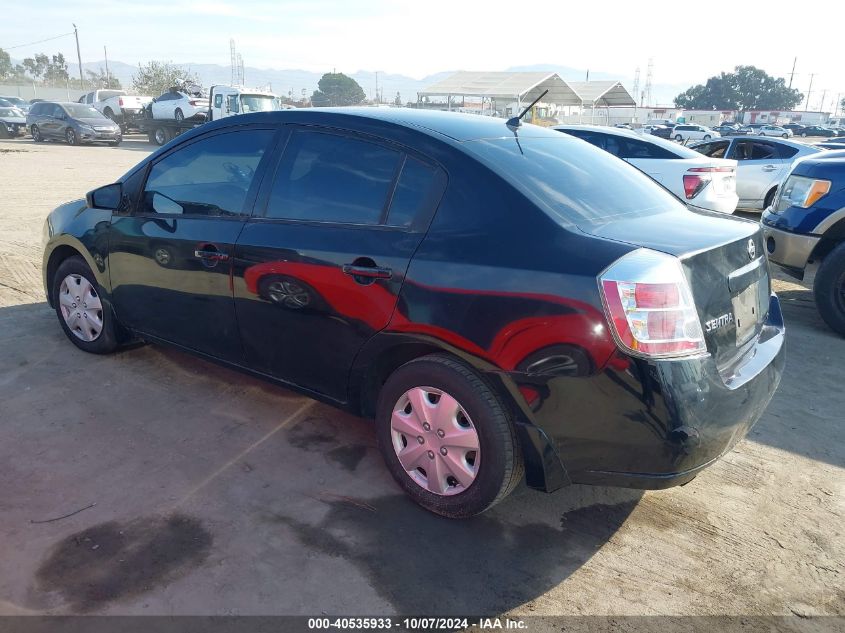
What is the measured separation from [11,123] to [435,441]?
32666 millimetres

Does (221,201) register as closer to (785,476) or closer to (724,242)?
(724,242)

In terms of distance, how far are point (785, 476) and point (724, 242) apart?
1.40 m

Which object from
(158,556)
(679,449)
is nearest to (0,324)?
(158,556)

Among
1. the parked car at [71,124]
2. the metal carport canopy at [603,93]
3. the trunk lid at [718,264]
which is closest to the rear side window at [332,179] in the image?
the trunk lid at [718,264]

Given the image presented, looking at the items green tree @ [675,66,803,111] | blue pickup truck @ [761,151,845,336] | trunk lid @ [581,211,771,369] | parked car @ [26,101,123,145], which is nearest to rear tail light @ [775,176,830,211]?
blue pickup truck @ [761,151,845,336]

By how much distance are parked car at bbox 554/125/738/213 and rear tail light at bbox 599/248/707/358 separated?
601 centimetres

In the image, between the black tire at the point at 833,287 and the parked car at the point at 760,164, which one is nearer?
the black tire at the point at 833,287

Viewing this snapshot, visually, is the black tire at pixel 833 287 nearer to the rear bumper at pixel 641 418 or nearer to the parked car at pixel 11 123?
the rear bumper at pixel 641 418

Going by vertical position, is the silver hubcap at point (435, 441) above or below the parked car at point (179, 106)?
below

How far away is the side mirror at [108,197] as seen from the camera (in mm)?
4211

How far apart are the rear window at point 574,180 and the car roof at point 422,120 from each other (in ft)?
0.33

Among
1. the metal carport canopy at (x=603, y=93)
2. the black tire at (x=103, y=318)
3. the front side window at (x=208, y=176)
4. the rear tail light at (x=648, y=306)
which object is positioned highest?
the metal carport canopy at (x=603, y=93)

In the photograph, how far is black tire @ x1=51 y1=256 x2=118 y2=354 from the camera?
4.49 m

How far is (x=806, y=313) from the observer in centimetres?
636
